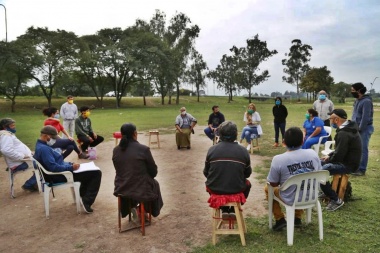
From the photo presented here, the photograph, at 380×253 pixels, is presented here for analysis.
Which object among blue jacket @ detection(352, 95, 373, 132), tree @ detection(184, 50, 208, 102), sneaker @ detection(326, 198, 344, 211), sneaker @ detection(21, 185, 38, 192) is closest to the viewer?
sneaker @ detection(326, 198, 344, 211)

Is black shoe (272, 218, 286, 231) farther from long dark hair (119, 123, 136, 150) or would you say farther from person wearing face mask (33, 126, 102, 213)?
person wearing face mask (33, 126, 102, 213)

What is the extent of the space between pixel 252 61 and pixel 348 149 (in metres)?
51.7

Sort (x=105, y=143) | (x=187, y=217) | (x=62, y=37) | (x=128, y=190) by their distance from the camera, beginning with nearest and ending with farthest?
1. (x=128, y=190)
2. (x=187, y=217)
3. (x=105, y=143)
4. (x=62, y=37)

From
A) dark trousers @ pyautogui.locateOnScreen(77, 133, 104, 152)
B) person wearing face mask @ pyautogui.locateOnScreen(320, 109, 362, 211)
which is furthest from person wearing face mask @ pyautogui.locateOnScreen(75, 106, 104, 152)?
person wearing face mask @ pyautogui.locateOnScreen(320, 109, 362, 211)

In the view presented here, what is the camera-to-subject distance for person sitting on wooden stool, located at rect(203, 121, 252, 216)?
3.69m

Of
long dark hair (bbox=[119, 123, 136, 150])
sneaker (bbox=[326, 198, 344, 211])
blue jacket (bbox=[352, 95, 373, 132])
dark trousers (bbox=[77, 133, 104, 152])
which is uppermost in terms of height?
blue jacket (bbox=[352, 95, 373, 132])

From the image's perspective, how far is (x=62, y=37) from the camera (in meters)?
35.1

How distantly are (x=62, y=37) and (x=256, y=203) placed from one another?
35619 mm

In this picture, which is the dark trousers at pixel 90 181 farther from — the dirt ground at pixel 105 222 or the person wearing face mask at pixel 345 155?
the person wearing face mask at pixel 345 155

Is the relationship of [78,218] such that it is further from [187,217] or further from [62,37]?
[62,37]

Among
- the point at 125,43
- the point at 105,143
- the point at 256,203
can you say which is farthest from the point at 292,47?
the point at 256,203

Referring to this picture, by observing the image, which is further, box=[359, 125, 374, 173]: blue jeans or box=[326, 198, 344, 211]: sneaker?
box=[359, 125, 374, 173]: blue jeans

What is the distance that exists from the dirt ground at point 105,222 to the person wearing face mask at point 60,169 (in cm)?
27

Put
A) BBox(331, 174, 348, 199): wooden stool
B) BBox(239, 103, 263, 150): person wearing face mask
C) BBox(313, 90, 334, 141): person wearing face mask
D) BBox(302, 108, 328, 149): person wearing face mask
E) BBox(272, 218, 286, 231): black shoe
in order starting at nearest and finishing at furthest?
BBox(272, 218, 286, 231): black shoe → BBox(331, 174, 348, 199): wooden stool → BBox(302, 108, 328, 149): person wearing face mask → BBox(313, 90, 334, 141): person wearing face mask → BBox(239, 103, 263, 150): person wearing face mask
